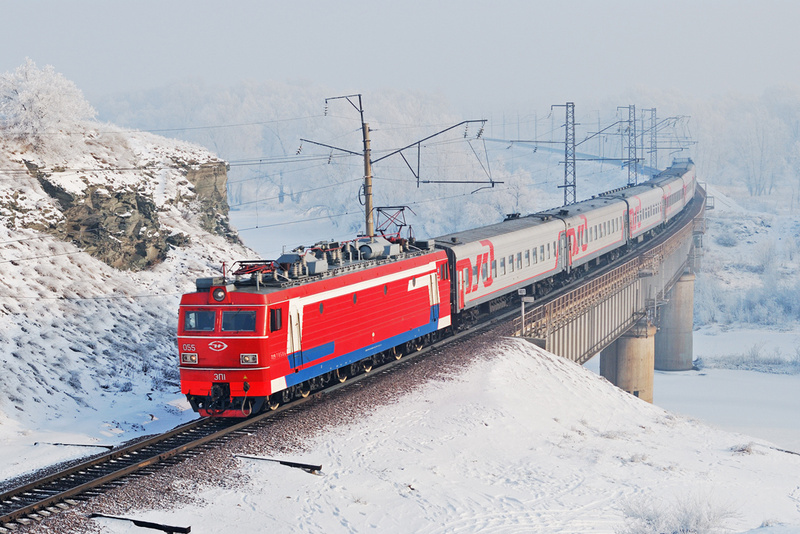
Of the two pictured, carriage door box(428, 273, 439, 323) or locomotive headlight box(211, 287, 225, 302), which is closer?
locomotive headlight box(211, 287, 225, 302)

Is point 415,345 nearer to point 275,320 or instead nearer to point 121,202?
point 275,320

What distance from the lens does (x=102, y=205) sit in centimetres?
3456

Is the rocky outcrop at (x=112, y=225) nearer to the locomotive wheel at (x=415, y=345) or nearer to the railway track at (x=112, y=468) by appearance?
the locomotive wheel at (x=415, y=345)

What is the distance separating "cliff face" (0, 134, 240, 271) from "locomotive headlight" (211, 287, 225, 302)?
15432mm

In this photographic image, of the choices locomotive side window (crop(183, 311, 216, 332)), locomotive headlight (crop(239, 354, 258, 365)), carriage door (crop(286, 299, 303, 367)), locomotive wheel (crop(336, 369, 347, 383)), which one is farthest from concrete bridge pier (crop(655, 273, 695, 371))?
locomotive side window (crop(183, 311, 216, 332))

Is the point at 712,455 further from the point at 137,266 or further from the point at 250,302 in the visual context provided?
the point at 137,266

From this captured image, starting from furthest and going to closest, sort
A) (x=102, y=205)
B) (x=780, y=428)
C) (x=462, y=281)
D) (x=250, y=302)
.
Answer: (x=780, y=428), (x=102, y=205), (x=462, y=281), (x=250, y=302)

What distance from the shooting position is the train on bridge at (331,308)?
19922 mm

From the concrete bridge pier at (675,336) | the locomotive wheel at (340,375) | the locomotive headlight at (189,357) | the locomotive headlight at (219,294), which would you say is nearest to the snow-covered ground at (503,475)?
the locomotive wheel at (340,375)

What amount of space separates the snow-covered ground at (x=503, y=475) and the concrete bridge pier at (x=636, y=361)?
25046mm

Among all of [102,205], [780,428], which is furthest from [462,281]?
[780,428]

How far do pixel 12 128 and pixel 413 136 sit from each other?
135 metres

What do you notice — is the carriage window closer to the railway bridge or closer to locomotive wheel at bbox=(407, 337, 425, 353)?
locomotive wheel at bbox=(407, 337, 425, 353)

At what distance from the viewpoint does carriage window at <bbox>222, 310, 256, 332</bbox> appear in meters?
19.7
